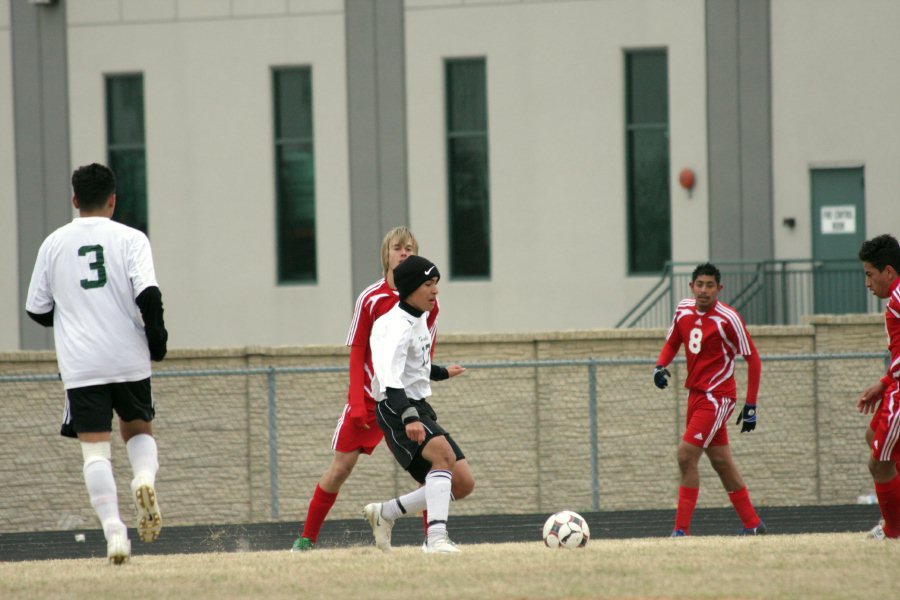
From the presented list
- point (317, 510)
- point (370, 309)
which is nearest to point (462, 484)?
point (370, 309)

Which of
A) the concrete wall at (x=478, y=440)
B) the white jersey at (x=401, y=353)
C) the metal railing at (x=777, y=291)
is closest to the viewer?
the white jersey at (x=401, y=353)

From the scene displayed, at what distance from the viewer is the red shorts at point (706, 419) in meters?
10.5

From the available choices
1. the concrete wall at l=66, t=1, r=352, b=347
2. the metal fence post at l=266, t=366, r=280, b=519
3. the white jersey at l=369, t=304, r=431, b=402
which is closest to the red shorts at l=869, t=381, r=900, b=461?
the white jersey at l=369, t=304, r=431, b=402

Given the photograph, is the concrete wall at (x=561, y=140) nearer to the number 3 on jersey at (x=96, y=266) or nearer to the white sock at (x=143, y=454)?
the white sock at (x=143, y=454)

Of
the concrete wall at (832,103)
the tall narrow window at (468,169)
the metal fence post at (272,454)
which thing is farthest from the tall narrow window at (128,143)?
the concrete wall at (832,103)

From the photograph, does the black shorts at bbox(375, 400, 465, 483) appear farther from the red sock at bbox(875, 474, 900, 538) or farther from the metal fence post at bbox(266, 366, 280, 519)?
the metal fence post at bbox(266, 366, 280, 519)

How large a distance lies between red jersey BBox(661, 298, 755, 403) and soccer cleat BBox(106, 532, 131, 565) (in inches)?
201

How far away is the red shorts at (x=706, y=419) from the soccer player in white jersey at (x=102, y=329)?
478cm

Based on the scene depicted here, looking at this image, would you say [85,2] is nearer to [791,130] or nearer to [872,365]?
[791,130]

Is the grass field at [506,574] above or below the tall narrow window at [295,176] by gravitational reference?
below

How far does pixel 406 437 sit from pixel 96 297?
2.01m

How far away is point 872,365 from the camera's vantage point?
47.4 feet

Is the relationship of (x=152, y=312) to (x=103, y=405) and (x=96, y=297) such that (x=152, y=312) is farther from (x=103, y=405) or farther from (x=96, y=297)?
(x=103, y=405)

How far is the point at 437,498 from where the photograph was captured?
792 centimetres
